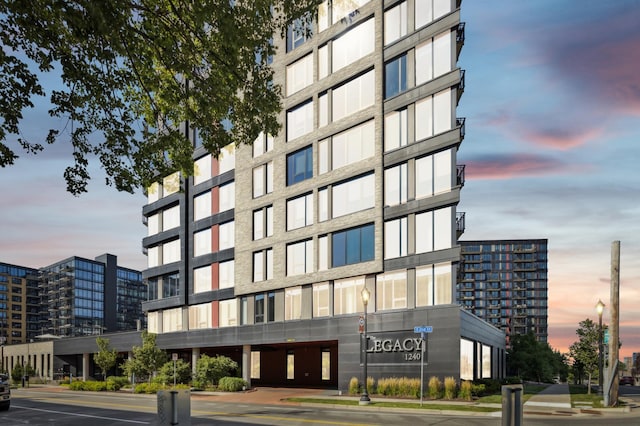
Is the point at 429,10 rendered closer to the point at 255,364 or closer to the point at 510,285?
the point at 255,364

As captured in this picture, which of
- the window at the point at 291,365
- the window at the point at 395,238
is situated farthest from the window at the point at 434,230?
the window at the point at 291,365

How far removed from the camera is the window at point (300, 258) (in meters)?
47.1

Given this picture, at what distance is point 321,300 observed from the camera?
45906 mm

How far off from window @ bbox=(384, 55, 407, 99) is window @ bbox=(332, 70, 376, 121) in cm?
A: 120

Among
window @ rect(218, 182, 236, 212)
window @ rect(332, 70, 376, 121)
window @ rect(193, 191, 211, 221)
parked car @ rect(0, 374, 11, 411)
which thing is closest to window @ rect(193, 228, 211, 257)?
window @ rect(193, 191, 211, 221)

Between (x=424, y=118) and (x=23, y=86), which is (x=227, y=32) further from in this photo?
(x=424, y=118)

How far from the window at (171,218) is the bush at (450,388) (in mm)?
39235

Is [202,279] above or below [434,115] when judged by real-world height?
below

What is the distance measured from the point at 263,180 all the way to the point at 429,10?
2096cm

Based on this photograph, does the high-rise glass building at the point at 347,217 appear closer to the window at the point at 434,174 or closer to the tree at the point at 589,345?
the window at the point at 434,174

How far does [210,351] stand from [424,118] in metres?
38.3

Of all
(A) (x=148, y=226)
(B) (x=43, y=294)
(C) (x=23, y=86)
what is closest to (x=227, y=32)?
(C) (x=23, y=86)

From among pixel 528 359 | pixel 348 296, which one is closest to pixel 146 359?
pixel 348 296

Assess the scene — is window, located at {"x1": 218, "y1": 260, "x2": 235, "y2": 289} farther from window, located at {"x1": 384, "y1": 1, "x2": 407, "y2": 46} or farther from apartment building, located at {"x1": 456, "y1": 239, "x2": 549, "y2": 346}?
apartment building, located at {"x1": 456, "y1": 239, "x2": 549, "y2": 346}
